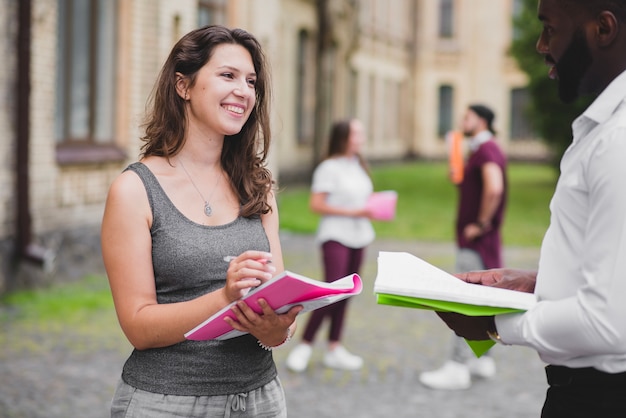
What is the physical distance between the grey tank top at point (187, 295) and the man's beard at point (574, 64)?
3.70 feet

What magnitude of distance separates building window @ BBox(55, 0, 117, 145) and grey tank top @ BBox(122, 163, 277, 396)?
9.28 m

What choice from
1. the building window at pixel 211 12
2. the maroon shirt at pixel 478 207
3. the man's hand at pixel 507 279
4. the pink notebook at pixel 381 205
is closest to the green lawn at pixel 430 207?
the pink notebook at pixel 381 205

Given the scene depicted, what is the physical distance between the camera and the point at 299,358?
7531mm

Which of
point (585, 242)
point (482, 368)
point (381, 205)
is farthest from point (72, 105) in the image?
point (585, 242)

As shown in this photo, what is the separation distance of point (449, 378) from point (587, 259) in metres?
5.19

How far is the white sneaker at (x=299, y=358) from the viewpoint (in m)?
7.45

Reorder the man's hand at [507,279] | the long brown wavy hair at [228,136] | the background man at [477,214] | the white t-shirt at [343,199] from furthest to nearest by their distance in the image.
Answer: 1. the white t-shirt at [343,199]
2. the background man at [477,214]
3. the long brown wavy hair at [228,136]
4. the man's hand at [507,279]

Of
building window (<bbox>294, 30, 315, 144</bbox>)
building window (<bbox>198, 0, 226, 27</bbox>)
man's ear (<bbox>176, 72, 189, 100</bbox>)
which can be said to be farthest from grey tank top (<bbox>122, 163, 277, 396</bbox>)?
building window (<bbox>294, 30, 315, 144</bbox>)

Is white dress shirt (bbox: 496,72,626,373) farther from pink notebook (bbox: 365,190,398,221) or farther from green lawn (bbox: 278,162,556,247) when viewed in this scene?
green lawn (bbox: 278,162,556,247)

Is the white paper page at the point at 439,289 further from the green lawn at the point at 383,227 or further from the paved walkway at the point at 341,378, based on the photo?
the paved walkway at the point at 341,378

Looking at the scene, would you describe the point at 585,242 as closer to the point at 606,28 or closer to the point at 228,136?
the point at 606,28

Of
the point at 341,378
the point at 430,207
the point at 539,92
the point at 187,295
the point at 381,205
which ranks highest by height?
the point at 539,92

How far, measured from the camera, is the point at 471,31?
46906 mm

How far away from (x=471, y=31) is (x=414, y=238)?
1253 inches
